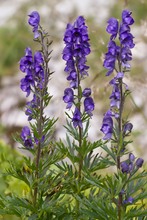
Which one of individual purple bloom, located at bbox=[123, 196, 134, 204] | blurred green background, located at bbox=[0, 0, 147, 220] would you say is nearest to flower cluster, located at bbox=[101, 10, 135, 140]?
individual purple bloom, located at bbox=[123, 196, 134, 204]

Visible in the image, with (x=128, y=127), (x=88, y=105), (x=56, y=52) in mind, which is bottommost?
(x=128, y=127)

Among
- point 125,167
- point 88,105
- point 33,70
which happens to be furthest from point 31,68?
point 125,167

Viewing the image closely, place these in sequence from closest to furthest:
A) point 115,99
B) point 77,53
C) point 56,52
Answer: point 115,99, point 77,53, point 56,52

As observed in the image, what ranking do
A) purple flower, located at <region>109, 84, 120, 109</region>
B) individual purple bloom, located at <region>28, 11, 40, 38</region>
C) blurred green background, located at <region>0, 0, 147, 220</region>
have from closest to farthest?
purple flower, located at <region>109, 84, 120, 109</region> < individual purple bloom, located at <region>28, 11, 40, 38</region> < blurred green background, located at <region>0, 0, 147, 220</region>

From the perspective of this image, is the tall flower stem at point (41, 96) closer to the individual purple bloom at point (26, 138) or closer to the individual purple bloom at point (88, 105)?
the individual purple bloom at point (26, 138)

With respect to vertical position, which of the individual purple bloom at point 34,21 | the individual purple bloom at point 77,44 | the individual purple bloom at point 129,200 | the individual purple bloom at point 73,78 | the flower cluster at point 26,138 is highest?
the individual purple bloom at point 34,21

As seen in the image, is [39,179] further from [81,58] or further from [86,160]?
[81,58]

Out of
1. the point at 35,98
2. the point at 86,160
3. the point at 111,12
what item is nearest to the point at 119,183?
the point at 86,160

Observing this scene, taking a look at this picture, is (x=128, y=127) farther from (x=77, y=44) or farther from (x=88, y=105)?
(x=77, y=44)

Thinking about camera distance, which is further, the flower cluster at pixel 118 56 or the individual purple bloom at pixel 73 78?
the individual purple bloom at pixel 73 78

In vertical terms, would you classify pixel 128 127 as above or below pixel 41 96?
below

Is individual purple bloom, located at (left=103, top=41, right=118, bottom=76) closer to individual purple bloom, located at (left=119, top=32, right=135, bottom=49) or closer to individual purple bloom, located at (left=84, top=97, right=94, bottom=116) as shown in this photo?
individual purple bloom, located at (left=119, top=32, right=135, bottom=49)

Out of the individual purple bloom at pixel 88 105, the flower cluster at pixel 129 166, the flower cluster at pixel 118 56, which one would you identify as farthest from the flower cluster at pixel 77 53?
the flower cluster at pixel 129 166
